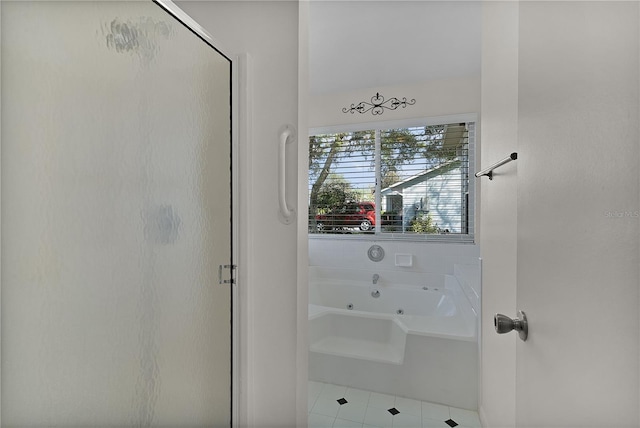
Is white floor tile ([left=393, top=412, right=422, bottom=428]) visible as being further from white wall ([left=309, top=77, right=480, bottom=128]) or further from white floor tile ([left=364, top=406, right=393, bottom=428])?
white wall ([left=309, top=77, right=480, bottom=128])

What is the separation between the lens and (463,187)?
302 centimetres

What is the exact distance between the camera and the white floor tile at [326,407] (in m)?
1.76

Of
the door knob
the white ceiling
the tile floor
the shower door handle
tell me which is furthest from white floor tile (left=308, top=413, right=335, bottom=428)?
Result: the white ceiling

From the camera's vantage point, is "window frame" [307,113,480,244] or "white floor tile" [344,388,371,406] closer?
"white floor tile" [344,388,371,406]

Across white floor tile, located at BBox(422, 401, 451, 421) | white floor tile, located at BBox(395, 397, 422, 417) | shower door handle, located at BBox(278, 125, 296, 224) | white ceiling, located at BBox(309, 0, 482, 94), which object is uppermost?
white ceiling, located at BBox(309, 0, 482, 94)

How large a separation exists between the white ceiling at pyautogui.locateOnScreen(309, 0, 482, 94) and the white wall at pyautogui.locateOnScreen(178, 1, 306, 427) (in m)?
0.84

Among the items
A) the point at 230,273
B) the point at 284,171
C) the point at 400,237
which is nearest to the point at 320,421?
the point at 230,273

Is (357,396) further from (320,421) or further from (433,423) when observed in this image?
(433,423)

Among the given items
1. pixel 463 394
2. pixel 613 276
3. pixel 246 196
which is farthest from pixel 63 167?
pixel 463 394

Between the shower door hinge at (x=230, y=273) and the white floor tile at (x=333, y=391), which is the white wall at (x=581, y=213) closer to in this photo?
the shower door hinge at (x=230, y=273)

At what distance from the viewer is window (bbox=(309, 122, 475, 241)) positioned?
303 cm

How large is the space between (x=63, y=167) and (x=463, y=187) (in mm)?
3056

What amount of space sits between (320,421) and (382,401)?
15.9 inches

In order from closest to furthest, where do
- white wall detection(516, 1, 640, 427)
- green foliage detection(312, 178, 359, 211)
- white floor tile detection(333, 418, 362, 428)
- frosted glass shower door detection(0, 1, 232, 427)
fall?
white wall detection(516, 1, 640, 427) < frosted glass shower door detection(0, 1, 232, 427) < white floor tile detection(333, 418, 362, 428) < green foliage detection(312, 178, 359, 211)
